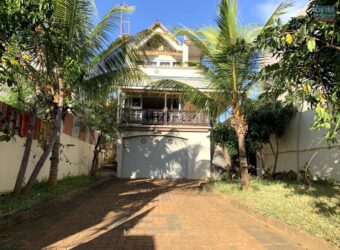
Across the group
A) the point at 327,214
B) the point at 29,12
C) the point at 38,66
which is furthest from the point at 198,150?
the point at 29,12

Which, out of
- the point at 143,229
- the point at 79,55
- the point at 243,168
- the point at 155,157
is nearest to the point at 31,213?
the point at 143,229

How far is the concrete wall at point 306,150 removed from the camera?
12.5m

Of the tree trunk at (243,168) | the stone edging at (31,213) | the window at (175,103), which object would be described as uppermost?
the window at (175,103)

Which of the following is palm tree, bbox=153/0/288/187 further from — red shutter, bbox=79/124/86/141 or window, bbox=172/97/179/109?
window, bbox=172/97/179/109

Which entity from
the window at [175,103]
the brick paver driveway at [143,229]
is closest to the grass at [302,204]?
the brick paver driveway at [143,229]

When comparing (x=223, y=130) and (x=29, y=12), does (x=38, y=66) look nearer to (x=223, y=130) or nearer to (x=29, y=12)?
(x=29, y=12)

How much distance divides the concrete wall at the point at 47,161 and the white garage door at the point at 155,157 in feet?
7.51

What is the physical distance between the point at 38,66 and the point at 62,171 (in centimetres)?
558

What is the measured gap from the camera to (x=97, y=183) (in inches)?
658

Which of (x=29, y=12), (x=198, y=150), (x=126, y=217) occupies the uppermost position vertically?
(x=29, y=12)

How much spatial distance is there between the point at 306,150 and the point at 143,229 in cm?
952

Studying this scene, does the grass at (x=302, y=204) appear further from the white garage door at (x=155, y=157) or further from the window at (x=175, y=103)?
the window at (x=175, y=103)

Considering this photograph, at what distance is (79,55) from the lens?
10188 mm

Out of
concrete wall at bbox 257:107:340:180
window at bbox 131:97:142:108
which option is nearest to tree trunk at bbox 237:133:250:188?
concrete wall at bbox 257:107:340:180
